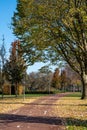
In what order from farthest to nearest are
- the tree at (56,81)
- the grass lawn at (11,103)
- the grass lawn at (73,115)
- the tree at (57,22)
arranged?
the tree at (56,81) < the grass lawn at (11,103) < the tree at (57,22) < the grass lawn at (73,115)

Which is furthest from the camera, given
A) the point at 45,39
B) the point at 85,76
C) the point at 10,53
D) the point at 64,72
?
the point at 64,72

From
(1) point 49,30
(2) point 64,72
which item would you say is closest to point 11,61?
(1) point 49,30

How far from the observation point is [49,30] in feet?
121

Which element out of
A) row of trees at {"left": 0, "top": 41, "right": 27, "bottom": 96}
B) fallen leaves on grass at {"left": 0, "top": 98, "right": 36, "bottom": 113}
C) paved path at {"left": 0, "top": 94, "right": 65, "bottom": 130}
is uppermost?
row of trees at {"left": 0, "top": 41, "right": 27, "bottom": 96}

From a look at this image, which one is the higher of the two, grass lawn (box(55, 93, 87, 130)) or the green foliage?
the green foliage

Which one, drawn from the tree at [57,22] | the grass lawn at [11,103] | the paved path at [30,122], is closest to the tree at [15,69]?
the grass lawn at [11,103]

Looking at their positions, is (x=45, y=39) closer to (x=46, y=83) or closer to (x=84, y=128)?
(x=84, y=128)

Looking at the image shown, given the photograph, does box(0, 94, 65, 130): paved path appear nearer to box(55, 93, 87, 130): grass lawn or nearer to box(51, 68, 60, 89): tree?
box(55, 93, 87, 130): grass lawn

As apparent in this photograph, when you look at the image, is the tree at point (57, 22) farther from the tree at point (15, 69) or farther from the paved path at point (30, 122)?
the tree at point (15, 69)

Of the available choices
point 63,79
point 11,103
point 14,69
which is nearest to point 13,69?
point 14,69

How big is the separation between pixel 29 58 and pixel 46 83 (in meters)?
74.2

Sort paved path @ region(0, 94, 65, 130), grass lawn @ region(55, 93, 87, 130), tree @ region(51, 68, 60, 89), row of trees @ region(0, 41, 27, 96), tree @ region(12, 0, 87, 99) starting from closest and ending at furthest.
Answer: paved path @ region(0, 94, 65, 130) < grass lawn @ region(55, 93, 87, 130) < tree @ region(12, 0, 87, 99) < row of trees @ region(0, 41, 27, 96) < tree @ region(51, 68, 60, 89)

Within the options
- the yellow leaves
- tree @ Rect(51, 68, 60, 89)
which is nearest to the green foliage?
the yellow leaves

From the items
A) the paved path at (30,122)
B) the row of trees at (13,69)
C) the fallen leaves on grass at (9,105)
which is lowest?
the paved path at (30,122)
